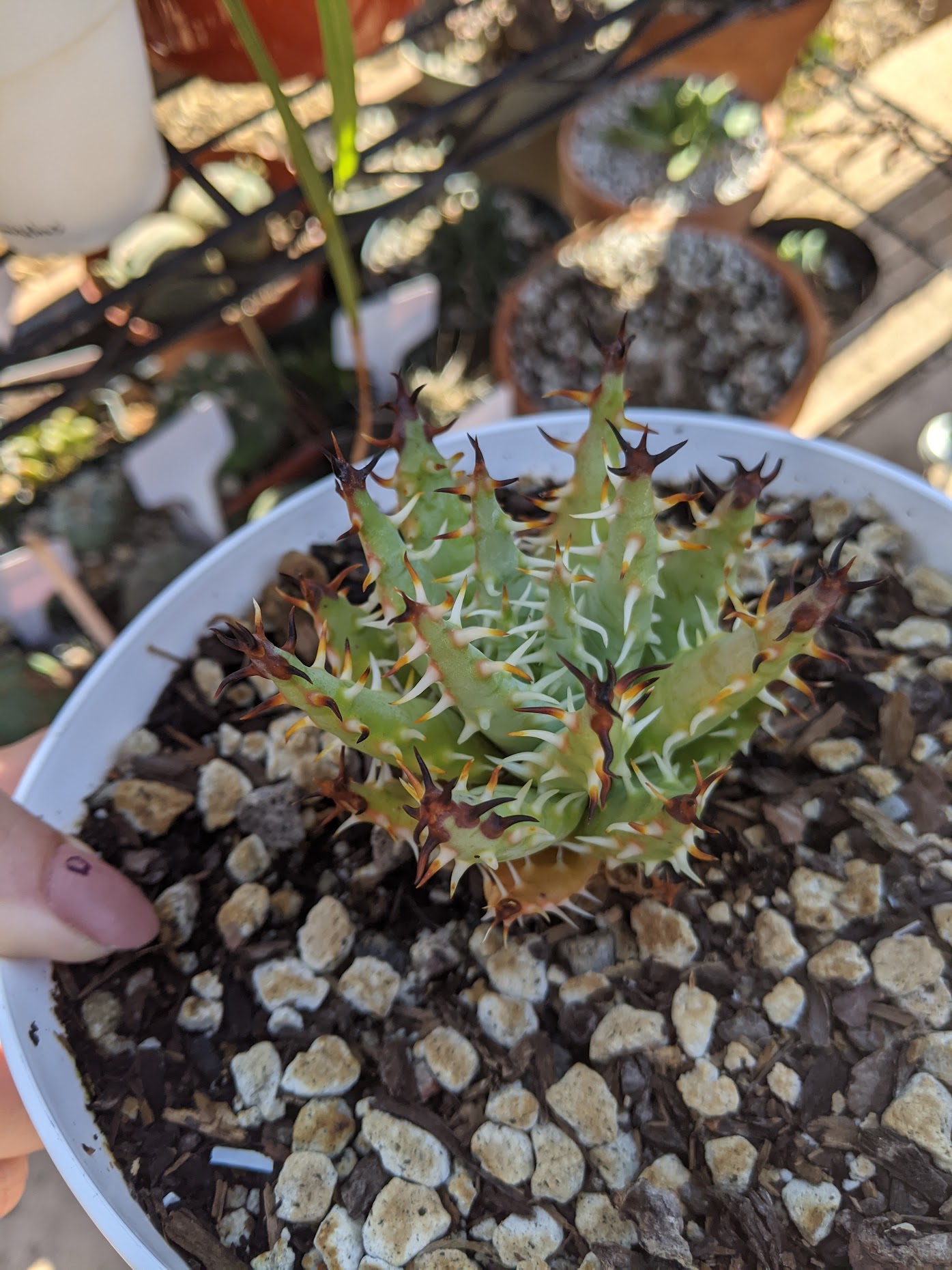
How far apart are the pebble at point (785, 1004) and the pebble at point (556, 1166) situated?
0.13 m

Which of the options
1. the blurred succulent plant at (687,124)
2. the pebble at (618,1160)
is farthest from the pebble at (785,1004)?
the blurred succulent plant at (687,124)

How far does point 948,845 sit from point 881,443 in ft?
2.51

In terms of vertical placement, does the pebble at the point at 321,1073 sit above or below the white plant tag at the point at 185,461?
below

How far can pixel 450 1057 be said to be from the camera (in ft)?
1.70

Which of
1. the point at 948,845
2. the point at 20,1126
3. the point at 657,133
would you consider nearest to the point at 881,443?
the point at 657,133

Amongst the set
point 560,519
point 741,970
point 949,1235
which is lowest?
point 949,1235

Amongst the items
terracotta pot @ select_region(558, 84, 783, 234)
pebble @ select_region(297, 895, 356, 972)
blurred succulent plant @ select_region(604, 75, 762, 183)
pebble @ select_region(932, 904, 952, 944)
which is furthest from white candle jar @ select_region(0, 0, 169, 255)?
blurred succulent plant @ select_region(604, 75, 762, 183)

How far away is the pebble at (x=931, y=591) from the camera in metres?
0.63

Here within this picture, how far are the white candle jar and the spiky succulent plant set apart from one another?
0.24 m

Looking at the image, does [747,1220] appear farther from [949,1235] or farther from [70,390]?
[70,390]

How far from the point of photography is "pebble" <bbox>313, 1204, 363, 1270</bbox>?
47cm

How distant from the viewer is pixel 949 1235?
45 cm

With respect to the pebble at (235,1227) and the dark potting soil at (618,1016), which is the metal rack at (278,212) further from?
the pebble at (235,1227)

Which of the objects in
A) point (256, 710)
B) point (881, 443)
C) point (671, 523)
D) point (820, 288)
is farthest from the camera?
point (820, 288)
